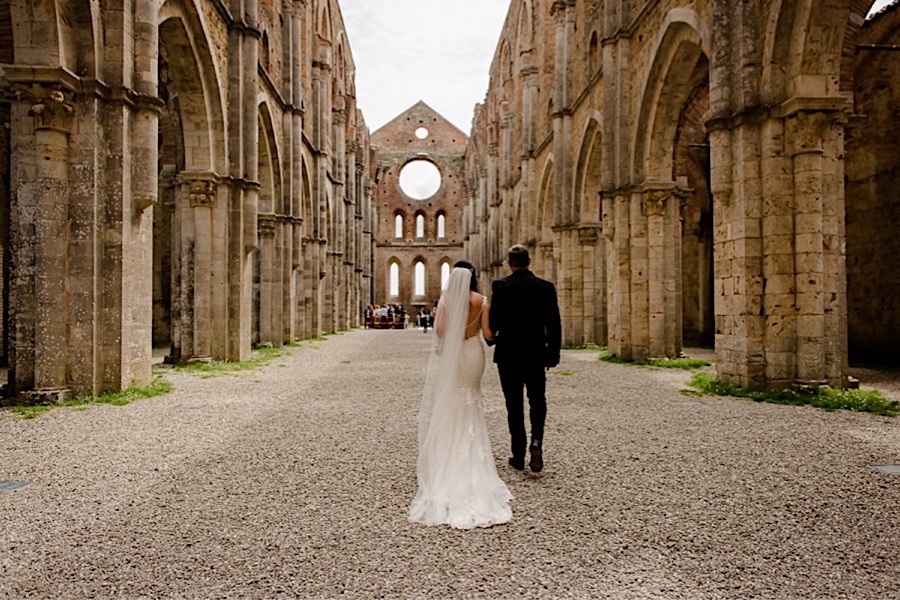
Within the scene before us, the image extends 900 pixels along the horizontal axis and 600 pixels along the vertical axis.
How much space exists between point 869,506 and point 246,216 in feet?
41.2

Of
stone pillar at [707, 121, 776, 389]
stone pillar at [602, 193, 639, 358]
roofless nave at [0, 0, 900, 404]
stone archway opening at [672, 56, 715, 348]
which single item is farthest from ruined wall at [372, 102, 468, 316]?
stone pillar at [707, 121, 776, 389]

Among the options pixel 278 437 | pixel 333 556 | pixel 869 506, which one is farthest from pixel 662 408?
pixel 333 556

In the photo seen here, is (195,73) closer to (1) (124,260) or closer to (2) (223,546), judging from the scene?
(1) (124,260)

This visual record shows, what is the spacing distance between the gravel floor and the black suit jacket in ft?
3.03

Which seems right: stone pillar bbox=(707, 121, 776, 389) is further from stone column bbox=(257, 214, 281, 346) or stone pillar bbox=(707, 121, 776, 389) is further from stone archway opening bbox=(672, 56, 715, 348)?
stone column bbox=(257, 214, 281, 346)

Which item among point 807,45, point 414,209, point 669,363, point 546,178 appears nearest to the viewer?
point 807,45

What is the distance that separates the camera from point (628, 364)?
12.8 metres

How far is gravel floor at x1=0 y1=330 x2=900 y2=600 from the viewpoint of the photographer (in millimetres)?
2750

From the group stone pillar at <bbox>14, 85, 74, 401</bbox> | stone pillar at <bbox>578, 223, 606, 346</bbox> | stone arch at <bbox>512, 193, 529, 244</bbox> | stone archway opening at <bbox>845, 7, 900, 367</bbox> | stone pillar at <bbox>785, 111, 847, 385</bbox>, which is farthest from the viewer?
stone arch at <bbox>512, 193, 529, 244</bbox>

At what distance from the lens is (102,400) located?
7340 mm

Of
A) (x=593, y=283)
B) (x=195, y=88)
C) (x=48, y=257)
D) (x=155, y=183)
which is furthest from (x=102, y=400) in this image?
(x=593, y=283)

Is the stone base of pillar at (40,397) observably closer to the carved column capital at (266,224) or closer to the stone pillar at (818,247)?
the stone pillar at (818,247)

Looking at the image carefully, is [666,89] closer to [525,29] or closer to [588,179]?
[588,179]

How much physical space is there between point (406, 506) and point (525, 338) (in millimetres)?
1485
